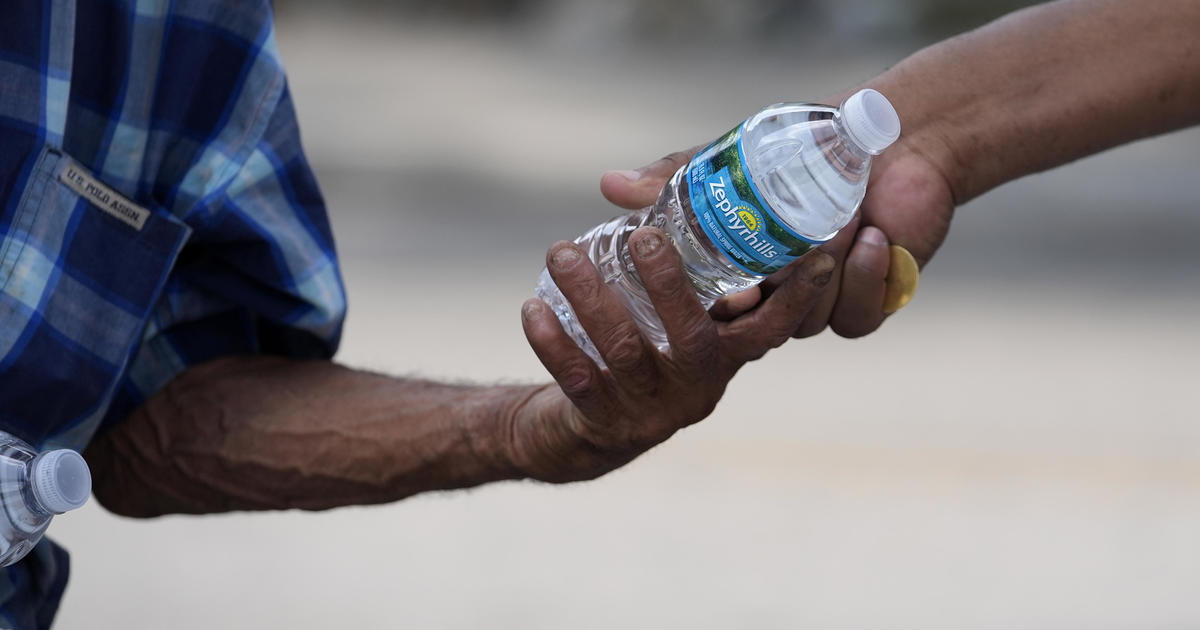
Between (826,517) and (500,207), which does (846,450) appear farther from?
(500,207)

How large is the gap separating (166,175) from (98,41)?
20cm

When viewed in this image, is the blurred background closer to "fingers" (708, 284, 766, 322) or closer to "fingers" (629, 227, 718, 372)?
"fingers" (708, 284, 766, 322)

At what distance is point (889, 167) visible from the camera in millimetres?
1858

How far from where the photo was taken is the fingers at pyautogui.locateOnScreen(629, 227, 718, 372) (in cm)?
147

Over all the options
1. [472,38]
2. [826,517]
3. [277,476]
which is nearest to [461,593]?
[826,517]

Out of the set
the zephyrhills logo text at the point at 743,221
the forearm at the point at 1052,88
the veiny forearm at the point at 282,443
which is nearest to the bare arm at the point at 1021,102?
the forearm at the point at 1052,88

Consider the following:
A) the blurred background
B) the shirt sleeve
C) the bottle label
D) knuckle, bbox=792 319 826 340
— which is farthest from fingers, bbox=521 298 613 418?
the blurred background

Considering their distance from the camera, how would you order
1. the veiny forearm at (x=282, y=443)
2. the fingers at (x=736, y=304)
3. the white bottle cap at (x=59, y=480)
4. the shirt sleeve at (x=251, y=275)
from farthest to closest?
the veiny forearm at (x=282, y=443) < the shirt sleeve at (x=251, y=275) < the fingers at (x=736, y=304) < the white bottle cap at (x=59, y=480)

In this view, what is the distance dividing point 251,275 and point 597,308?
0.59 metres

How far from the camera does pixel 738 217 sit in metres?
1.41

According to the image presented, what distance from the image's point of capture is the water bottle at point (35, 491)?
4.54 feet

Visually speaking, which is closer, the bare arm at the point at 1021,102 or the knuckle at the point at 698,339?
the knuckle at the point at 698,339

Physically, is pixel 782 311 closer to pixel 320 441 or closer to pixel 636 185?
pixel 636 185

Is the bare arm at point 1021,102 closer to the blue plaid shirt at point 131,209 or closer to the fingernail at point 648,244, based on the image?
the fingernail at point 648,244
